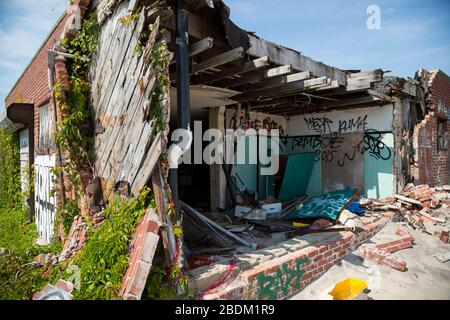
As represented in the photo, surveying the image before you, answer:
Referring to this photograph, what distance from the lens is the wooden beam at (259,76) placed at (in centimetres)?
467

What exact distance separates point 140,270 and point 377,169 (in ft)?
24.9

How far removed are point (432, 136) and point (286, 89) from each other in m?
6.78

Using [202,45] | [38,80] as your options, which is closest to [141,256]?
[202,45]

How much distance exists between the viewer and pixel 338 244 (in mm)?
5090

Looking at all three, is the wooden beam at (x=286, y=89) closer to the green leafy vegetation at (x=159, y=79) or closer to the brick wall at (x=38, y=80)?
the green leafy vegetation at (x=159, y=79)

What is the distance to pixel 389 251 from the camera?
→ 560 centimetres

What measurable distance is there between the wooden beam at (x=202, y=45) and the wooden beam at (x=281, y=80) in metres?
1.86

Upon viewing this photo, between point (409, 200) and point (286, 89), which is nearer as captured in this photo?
point (286, 89)

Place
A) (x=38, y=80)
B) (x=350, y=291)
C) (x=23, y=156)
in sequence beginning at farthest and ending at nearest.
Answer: (x=23, y=156)
(x=38, y=80)
(x=350, y=291)

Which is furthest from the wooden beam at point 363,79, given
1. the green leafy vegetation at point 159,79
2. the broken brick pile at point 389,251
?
the green leafy vegetation at point 159,79

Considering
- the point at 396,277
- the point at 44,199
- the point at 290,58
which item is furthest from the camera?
the point at 44,199

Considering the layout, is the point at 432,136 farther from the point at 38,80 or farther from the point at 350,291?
the point at 38,80
